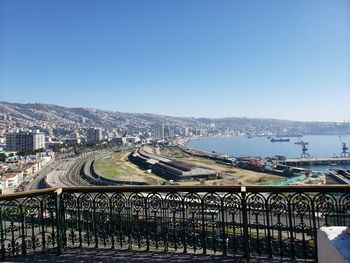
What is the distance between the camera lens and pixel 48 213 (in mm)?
5000

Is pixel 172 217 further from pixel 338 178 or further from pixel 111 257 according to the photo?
pixel 338 178

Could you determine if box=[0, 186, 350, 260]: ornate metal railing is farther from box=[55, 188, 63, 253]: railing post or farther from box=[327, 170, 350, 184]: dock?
box=[327, 170, 350, 184]: dock

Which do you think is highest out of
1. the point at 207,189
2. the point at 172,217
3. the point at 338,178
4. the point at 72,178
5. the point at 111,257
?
the point at 207,189

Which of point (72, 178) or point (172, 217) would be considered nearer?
point (172, 217)

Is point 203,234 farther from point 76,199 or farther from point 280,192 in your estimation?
point 76,199

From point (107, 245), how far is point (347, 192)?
337 cm

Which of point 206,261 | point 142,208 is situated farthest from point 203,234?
point 142,208

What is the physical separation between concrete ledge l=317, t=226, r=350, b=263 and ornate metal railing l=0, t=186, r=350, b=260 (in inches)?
80.1

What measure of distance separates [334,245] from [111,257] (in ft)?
11.0

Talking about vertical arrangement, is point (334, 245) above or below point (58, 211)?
above

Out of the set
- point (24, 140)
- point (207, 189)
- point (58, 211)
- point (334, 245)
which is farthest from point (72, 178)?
point (24, 140)

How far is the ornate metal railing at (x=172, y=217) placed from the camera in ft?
13.8

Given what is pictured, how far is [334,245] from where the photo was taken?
6.28ft

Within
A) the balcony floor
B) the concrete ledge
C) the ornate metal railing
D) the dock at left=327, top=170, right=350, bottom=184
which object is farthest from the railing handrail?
the dock at left=327, top=170, right=350, bottom=184
